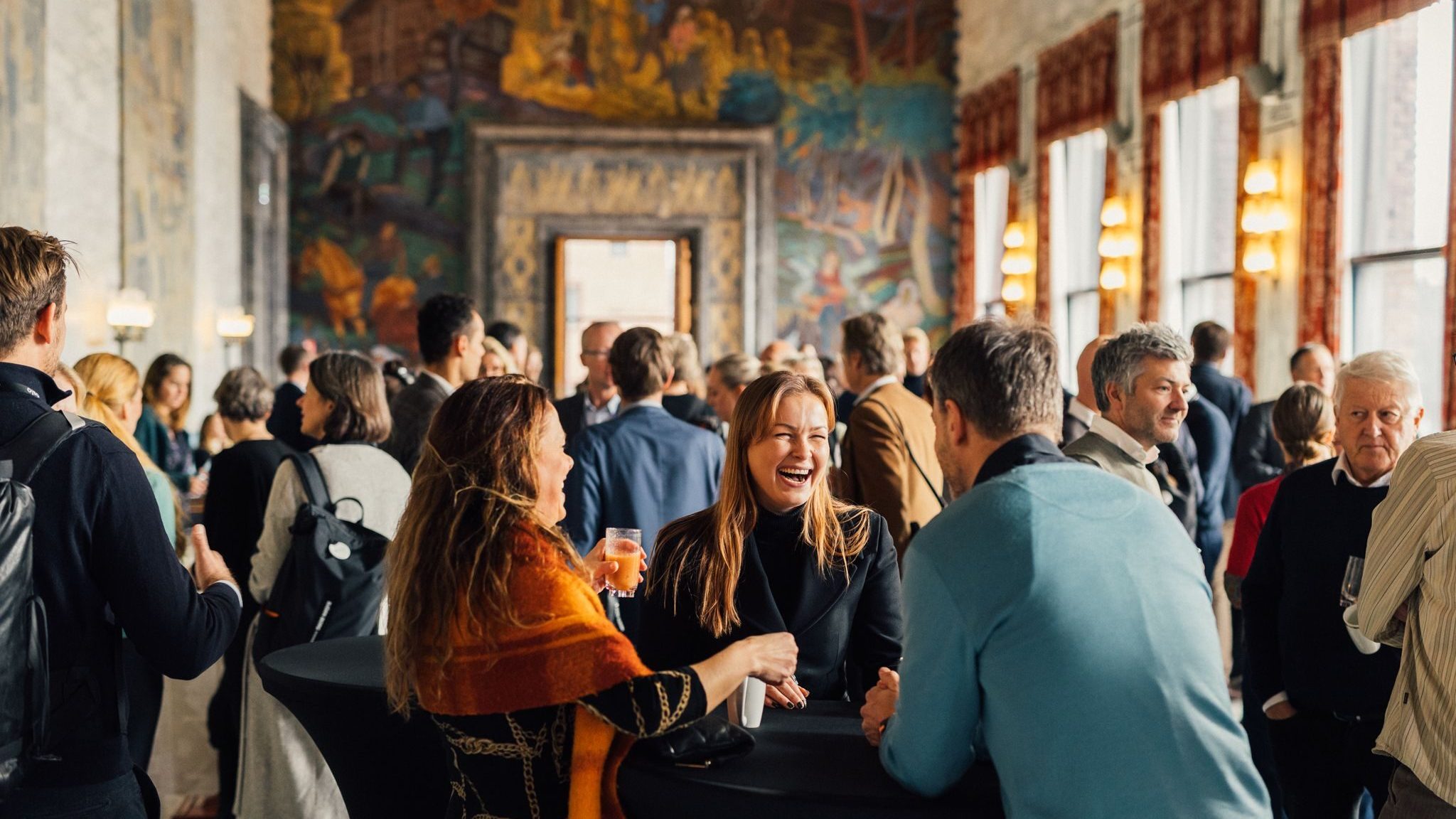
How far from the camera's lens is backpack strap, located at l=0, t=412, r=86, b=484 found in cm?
260

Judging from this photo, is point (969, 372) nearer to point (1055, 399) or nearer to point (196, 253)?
point (1055, 399)

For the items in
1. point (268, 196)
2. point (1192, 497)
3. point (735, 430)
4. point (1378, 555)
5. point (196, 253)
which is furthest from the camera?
point (268, 196)

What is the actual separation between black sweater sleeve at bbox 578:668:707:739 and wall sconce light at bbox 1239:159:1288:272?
412 inches

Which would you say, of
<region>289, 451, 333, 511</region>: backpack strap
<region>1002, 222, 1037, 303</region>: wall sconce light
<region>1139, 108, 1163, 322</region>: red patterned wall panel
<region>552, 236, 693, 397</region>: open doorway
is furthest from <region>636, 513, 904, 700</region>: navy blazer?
<region>552, 236, 693, 397</region>: open doorway

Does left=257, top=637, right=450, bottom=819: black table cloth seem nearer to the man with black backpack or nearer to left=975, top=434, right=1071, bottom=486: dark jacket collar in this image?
the man with black backpack

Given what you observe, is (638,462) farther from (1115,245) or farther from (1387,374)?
(1115,245)

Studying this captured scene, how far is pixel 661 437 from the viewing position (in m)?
5.52

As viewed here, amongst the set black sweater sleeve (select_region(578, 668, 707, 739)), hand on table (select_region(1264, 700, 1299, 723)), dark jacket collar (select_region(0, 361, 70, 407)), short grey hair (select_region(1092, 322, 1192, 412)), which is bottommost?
hand on table (select_region(1264, 700, 1299, 723))

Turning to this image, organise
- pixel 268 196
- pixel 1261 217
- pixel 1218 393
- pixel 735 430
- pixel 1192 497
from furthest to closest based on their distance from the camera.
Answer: pixel 268 196 → pixel 1261 217 → pixel 1218 393 → pixel 1192 497 → pixel 735 430

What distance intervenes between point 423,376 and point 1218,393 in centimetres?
542

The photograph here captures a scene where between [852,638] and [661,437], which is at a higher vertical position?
[661,437]

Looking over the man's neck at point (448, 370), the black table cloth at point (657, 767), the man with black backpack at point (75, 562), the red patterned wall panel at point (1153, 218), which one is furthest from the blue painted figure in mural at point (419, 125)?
the man with black backpack at point (75, 562)

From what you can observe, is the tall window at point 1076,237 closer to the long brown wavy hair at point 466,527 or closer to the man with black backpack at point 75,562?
the long brown wavy hair at point 466,527

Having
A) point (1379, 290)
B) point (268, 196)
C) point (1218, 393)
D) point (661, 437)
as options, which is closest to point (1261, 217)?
point (1379, 290)
